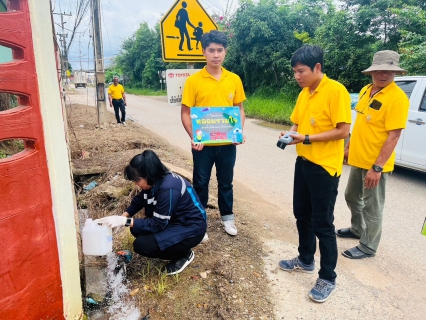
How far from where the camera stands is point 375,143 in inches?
112

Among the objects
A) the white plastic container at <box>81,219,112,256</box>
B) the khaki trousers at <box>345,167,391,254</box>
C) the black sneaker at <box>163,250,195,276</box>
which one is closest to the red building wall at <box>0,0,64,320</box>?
the white plastic container at <box>81,219,112,256</box>

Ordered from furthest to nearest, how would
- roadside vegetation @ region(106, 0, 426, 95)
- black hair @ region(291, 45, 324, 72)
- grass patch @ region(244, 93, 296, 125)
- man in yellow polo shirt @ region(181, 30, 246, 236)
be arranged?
grass patch @ region(244, 93, 296, 125), roadside vegetation @ region(106, 0, 426, 95), man in yellow polo shirt @ region(181, 30, 246, 236), black hair @ region(291, 45, 324, 72)

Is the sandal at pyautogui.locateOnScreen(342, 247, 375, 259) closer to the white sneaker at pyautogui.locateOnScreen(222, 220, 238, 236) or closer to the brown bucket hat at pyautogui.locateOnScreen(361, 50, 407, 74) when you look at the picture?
the white sneaker at pyautogui.locateOnScreen(222, 220, 238, 236)

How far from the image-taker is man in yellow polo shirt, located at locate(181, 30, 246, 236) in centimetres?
282

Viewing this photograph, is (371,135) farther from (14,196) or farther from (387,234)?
(14,196)

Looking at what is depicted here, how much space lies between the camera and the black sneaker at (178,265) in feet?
8.47

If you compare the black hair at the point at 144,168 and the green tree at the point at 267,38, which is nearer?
the black hair at the point at 144,168

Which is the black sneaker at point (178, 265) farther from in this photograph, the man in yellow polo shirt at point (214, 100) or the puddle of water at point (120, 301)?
the man in yellow polo shirt at point (214, 100)

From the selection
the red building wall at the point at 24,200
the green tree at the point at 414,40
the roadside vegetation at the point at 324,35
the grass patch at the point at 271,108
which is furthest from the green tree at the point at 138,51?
the red building wall at the point at 24,200

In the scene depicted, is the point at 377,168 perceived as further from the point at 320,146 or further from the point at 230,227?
the point at 230,227

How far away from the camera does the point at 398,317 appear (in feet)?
7.46

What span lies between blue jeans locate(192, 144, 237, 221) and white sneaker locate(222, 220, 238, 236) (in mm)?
40

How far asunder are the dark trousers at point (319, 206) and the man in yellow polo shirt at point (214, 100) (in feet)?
2.63

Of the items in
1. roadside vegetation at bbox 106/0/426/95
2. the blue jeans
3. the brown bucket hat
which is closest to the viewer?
the brown bucket hat
